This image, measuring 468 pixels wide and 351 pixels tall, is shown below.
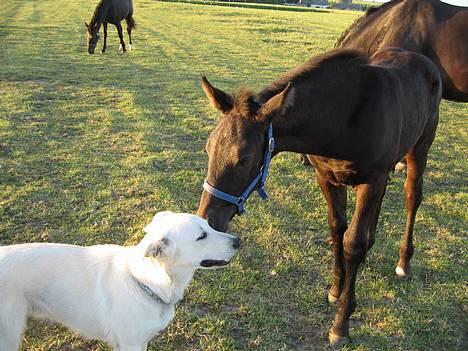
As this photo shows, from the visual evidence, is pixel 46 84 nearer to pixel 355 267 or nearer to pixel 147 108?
pixel 147 108

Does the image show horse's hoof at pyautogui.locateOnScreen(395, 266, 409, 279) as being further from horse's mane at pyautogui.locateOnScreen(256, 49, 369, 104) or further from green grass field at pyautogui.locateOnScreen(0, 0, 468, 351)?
horse's mane at pyautogui.locateOnScreen(256, 49, 369, 104)

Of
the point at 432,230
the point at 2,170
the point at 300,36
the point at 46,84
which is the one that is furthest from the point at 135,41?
the point at 432,230

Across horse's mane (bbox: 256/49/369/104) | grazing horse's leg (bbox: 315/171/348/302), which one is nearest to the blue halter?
horse's mane (bbox: 256/49/369/104)

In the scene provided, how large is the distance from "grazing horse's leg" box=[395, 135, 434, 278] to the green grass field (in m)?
0.12

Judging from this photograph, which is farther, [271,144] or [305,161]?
[305,161]

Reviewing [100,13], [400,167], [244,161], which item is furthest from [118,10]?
[244,161]

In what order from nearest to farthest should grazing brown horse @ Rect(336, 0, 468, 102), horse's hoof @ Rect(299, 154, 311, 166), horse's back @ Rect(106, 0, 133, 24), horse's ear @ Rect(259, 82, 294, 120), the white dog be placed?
1. horse's ear @ Rect(259, 82, 294, 120)
2. the white dog
3. grazing brown horse @ Rect(336, 0, 468, 102)
4. horse's hoof @ Rect(299, 154, 311, 166)
5. horse's back @ Rect(106, 0, 133, 24)

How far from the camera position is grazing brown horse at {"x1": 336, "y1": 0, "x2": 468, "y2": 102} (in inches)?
227

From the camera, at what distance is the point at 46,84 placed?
9.68 metres

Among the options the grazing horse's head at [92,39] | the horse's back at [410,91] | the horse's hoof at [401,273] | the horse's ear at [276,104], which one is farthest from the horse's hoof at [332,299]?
the grazing horse's head at [92,39]

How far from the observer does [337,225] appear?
3463 mm

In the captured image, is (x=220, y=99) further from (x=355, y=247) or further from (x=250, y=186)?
(x=355, y=247)

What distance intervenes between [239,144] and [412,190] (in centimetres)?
224

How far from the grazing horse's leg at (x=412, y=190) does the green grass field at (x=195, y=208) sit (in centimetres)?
12
